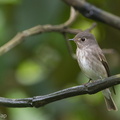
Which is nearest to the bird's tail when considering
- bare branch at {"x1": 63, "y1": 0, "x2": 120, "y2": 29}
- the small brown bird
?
the small brown bird

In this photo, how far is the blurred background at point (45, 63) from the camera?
3.31 meters

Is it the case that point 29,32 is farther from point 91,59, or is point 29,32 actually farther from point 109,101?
point 109,101

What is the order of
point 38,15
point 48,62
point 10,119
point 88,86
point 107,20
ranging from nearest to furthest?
point 88,86 < point 107,20 < point 38,15 < point 10,119 < point 48,62

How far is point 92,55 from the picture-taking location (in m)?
3.64

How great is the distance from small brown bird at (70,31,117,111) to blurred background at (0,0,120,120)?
170 millimetres

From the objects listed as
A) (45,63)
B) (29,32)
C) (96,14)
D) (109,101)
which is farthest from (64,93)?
(45,63)

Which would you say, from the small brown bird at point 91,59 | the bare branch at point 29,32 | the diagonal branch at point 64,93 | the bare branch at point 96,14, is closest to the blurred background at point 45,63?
the bare branch at point 29,32

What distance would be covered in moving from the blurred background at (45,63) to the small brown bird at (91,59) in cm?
17

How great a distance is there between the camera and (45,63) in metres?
4.15

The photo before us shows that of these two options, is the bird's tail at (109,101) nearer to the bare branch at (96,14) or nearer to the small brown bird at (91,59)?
the small brown bird at (91,59)

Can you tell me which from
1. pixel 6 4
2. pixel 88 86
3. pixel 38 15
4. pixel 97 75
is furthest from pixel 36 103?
pixel 6 4

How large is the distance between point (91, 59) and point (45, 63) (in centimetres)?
71

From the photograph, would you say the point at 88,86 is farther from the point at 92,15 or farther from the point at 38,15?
the point at 38,15

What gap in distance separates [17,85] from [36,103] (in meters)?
1.97
